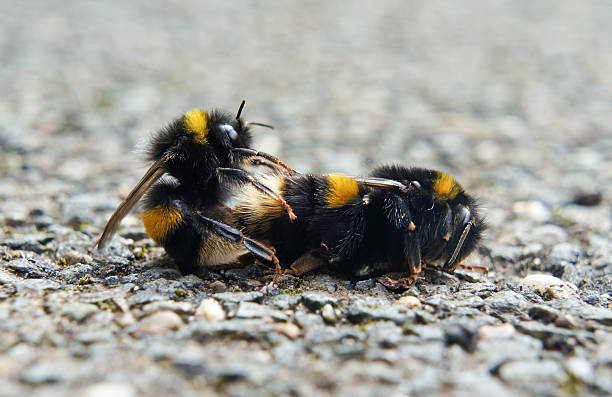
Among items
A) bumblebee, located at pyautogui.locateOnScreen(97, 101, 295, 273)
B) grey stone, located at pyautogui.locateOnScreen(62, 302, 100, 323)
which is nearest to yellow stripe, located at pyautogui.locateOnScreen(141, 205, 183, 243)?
bumblebee, located at pyautogui.locateOnScreen(97, 101, 295, 273)

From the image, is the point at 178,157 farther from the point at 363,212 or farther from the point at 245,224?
the point at 363,212

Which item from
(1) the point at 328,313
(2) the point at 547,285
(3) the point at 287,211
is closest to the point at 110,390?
(1) the point at 328,313

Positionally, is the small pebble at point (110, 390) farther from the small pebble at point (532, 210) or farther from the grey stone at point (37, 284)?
the small pebble at point (532, 210)

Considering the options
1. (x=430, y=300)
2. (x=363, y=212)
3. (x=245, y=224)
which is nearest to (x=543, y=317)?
(x=430, y=300)

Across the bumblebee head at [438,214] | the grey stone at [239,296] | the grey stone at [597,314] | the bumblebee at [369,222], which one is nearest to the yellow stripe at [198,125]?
the bumblebee at [369,222]

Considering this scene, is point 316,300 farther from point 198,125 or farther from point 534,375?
point 198,125

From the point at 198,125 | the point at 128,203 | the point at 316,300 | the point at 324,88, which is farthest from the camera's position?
the point at 324,88

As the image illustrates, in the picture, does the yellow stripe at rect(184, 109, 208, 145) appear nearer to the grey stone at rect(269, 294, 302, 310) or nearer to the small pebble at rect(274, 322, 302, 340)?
the grey stone at rect(269, 294, 302, 310)
